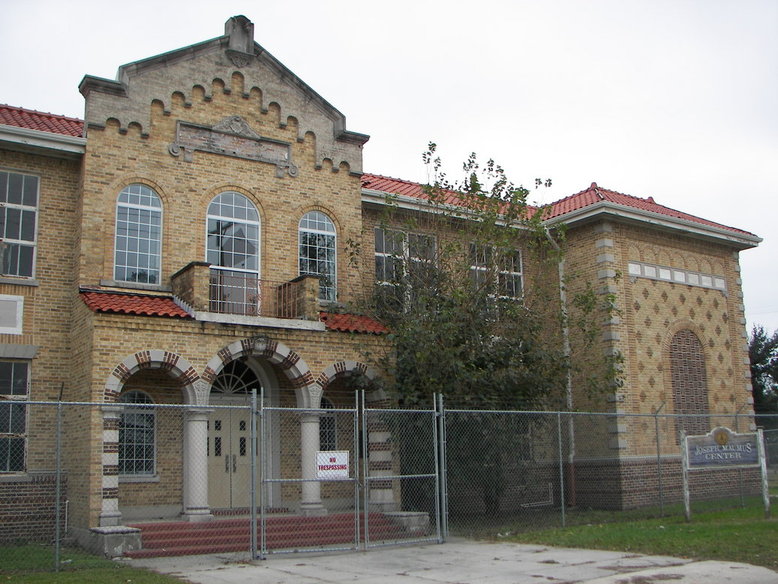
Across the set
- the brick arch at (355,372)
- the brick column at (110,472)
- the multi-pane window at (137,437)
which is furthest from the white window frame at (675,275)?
the brick column at (110,472)

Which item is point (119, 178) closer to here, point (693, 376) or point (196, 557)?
point (196, 557)

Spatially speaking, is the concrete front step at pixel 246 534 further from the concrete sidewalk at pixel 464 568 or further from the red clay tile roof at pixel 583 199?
the red clay tile roof at pixel 583 199

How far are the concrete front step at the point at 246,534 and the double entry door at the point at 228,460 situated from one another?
1990mm

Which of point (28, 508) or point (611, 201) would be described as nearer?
point (28, 508)

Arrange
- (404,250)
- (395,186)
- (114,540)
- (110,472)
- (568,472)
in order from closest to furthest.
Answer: (114,540) < (110,472) < (404,250) < (568,472) < (395,186)

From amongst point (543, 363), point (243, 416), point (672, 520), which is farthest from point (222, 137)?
point (672, 520)

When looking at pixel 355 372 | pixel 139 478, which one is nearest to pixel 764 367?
pixel 355 372

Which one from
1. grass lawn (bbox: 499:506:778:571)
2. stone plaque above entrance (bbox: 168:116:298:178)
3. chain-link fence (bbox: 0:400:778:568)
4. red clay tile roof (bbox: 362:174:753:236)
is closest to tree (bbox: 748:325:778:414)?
red clay tile roof (bbox: 362:174:753:236)

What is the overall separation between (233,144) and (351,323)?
476 cm

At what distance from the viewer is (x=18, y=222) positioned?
55.0 feet

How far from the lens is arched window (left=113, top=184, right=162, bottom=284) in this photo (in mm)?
17239

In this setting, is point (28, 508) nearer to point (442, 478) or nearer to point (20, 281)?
point (20, 281)

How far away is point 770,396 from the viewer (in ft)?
136

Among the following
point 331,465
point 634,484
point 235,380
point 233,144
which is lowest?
point 634,484
